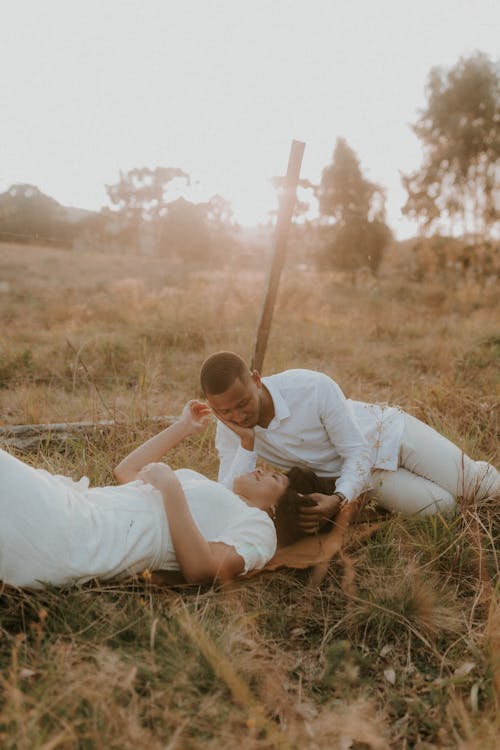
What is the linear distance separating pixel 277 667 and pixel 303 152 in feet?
13.5

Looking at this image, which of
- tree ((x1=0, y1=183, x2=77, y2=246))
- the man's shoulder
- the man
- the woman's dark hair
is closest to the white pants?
the man

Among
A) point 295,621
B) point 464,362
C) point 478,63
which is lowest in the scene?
point 295,621

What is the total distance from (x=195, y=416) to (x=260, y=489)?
0.60 m

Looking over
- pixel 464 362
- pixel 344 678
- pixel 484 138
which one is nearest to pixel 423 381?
pixel 464 362

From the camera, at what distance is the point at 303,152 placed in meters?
4.80

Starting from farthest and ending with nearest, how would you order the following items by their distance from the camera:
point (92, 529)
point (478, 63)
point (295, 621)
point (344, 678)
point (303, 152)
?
point (478, 63) → point (303, 152) → point (295, 621) → point (92, 529) → point (344, 678)

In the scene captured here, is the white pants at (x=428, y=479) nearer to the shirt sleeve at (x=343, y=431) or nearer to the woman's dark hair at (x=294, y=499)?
the shirt sleeve at (x=343, y=431)

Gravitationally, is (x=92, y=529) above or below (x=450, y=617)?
above

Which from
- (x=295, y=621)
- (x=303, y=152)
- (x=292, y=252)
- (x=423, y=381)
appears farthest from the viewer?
(x=292, y=252)

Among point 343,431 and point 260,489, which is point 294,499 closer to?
point 260,489

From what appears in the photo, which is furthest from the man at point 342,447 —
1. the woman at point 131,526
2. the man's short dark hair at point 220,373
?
the woman at point 131,526

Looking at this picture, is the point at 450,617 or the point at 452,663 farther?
the point at 450,617

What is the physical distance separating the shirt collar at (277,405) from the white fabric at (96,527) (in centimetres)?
54

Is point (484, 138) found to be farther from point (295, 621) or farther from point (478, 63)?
point (295, 621)
